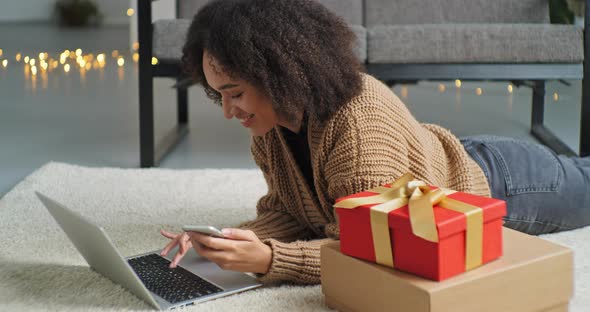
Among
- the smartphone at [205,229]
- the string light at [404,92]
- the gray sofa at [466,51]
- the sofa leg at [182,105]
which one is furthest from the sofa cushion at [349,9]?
the smartphone at [205,229]

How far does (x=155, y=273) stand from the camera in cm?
157

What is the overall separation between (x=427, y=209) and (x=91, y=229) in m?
0.56

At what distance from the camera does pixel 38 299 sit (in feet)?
Answer: 4.98

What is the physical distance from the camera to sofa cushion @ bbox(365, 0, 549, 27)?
2.97 metres

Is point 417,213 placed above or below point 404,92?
above

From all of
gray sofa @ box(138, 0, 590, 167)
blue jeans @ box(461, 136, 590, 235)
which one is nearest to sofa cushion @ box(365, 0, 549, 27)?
gray sofa @ box(138, 0, 590, 167)

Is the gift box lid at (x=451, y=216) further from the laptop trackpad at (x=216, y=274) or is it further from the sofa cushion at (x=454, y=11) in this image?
the sofa cushion at (x=454, y=11)

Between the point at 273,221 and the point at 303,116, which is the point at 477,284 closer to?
the point at 303,116

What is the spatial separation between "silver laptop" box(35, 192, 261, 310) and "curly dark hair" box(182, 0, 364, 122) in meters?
0.33

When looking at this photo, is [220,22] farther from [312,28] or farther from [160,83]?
[160,83]

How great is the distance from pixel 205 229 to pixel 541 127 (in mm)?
2027

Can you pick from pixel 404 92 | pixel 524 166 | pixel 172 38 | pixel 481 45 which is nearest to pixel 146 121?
pixel 172 38

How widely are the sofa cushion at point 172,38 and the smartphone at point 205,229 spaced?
4.04ft

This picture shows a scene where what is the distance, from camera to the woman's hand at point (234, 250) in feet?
4.61
